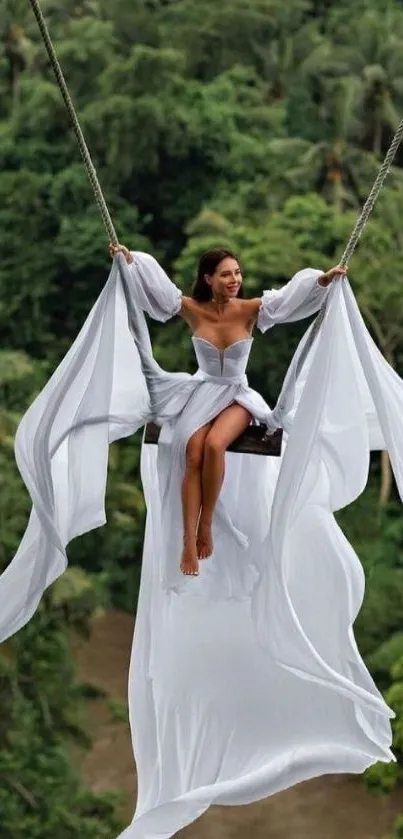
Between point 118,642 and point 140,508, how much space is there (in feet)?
5.72

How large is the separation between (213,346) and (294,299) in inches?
6.4

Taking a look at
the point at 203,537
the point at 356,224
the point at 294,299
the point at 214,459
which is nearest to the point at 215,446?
the point at 214,459

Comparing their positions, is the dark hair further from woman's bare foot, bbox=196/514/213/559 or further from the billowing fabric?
woman's bare foot, bbox=196/514/213/559

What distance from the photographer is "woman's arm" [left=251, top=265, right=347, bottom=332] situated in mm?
2469

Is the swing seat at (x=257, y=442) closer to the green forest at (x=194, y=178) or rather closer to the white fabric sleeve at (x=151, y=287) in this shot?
the white fabric sleeve at (x=151, y=287)

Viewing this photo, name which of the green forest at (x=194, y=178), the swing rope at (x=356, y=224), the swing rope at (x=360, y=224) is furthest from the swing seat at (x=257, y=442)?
the green forest at (x=194, y=178)

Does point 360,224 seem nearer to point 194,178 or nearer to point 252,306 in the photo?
point 252,306

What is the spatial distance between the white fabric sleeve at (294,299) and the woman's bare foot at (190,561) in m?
0.38

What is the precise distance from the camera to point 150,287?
248 cm

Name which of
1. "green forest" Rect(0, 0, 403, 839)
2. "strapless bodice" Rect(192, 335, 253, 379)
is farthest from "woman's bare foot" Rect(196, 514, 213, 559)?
"green forest" Rect(0, 0, 403, 839)

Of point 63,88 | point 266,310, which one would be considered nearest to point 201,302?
point 266,310

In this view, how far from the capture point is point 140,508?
25.5ft

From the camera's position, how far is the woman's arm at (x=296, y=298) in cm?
247

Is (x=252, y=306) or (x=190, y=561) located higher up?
(x=252, y=306)
